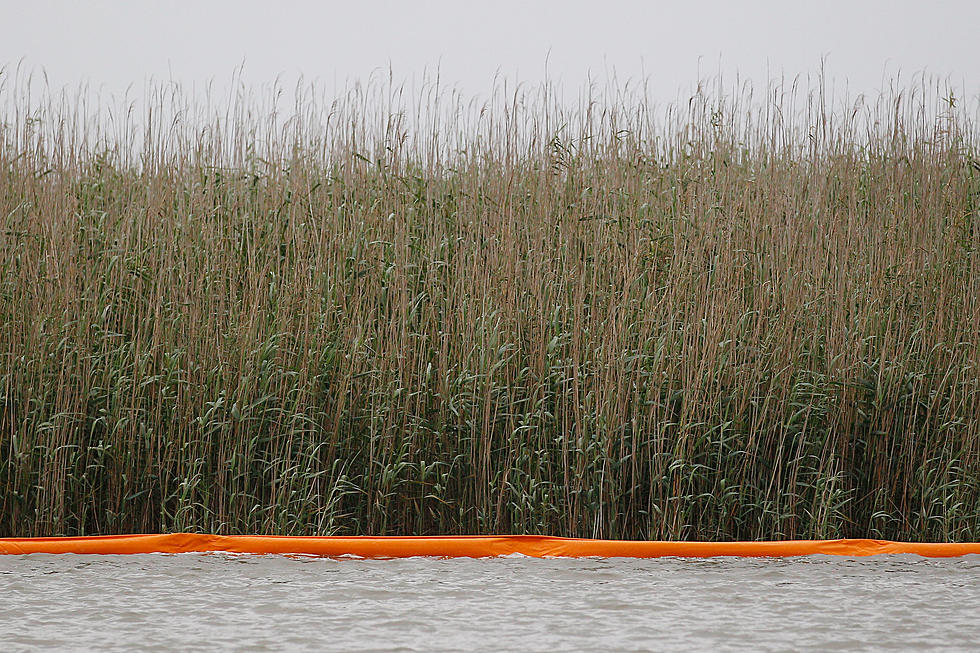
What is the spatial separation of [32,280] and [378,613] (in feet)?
4.93

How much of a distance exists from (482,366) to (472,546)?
1.68 feet

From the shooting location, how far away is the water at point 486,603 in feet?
5.50

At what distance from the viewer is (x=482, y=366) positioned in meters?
2.53

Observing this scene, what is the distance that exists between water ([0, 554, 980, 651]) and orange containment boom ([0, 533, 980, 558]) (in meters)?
0.03

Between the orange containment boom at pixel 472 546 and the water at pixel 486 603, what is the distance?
0.03 m

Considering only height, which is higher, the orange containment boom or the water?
the orange containment boom

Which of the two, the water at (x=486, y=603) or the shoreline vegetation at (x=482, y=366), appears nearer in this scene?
the water at (x=486, y=603)

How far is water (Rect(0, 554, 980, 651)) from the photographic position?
168cm

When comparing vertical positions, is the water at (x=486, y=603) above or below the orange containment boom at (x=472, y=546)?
below

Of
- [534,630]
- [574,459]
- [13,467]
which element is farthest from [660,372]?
[13,467]

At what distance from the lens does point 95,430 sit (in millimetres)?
2537

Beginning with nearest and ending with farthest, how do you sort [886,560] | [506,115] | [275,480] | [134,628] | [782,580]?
[134,628], [782,580], [886,560], [275,480], [506,115]

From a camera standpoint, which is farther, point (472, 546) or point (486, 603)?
point (472, 546)

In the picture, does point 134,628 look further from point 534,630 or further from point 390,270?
point 390,270
